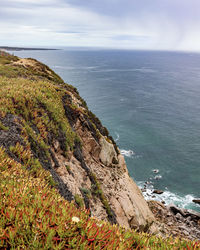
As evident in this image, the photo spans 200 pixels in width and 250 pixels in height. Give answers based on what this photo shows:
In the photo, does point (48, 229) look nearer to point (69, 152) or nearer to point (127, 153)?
point (69, 152)

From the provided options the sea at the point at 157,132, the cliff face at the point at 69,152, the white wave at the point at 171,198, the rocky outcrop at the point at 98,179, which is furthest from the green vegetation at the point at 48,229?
the sea at the point at 157,132

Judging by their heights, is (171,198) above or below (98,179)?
below

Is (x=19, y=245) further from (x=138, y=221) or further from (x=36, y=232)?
(x=138, y=221)

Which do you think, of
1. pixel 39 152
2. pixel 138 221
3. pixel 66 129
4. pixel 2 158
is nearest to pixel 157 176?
pixel 138 221

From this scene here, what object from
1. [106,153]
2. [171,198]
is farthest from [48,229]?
[171,198]

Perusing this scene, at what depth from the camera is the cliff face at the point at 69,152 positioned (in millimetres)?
9883

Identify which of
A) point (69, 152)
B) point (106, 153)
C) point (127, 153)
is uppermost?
point (69, 152)


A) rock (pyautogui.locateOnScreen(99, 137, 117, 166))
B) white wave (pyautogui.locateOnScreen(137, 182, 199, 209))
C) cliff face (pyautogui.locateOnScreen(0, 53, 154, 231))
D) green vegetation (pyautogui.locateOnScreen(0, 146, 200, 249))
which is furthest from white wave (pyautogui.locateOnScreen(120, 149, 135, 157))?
green vegetation (pyautogui.locateOnScreen(0, 146, 200, 249))

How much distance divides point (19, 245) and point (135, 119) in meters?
75.0

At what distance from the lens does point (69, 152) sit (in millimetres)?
14008

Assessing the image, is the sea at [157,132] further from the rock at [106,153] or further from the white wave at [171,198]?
the rock at [106,153]

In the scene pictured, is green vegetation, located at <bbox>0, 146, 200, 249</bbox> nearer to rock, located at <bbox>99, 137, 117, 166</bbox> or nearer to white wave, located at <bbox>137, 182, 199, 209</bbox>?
rock, located at <bbox>99, 137, 117, 166</bbox>

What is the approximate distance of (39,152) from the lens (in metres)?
10.2

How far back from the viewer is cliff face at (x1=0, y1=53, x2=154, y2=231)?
9883 millimetres
